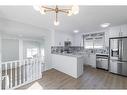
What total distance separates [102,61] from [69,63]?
6.89 feet

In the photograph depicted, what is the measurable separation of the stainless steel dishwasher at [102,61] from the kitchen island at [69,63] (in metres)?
1.51

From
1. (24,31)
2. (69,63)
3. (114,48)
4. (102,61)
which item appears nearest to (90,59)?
(102,61)

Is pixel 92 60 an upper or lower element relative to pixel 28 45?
lower

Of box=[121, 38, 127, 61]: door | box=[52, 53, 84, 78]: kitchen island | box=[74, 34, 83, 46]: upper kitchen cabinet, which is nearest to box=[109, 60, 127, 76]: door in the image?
box=[121, 38, 127, 61]: door

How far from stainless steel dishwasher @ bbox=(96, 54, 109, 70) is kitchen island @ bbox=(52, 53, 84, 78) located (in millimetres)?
1506

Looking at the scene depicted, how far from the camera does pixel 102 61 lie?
191 inches

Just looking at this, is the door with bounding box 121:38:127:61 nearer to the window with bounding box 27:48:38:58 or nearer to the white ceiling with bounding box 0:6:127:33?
the white ceiling with bounding box 0:6:127:33

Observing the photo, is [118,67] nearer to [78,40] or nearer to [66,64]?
[66,64]

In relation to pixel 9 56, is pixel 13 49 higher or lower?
higher

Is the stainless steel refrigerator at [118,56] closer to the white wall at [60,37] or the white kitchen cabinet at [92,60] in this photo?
the white kitchen cabinet at [92,60]
